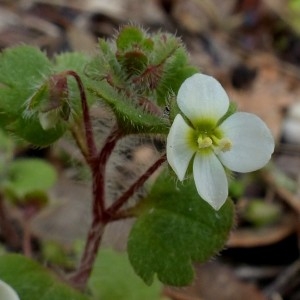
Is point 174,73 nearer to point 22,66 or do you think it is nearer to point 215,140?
point 215,140

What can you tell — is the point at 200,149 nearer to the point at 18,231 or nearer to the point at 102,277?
the point at 102,277

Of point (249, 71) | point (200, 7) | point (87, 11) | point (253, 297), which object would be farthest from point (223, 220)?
point (200, 7)

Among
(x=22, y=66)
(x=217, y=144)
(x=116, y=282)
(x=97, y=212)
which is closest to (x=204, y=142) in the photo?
(x=217, y=144)

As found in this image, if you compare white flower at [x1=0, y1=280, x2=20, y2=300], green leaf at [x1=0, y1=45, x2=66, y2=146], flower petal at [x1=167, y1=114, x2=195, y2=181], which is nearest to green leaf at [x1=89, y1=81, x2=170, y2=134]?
flower petal at [x1=167, y1=114, x2=195, y2=181]

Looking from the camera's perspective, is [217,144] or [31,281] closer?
[217,144]

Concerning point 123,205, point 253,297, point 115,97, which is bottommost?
point 253,297

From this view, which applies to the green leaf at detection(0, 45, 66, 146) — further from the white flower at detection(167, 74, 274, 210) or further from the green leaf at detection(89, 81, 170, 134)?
the white flower at detection(167, 74, 274, 210)

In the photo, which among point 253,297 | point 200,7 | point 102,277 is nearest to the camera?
point 102,277

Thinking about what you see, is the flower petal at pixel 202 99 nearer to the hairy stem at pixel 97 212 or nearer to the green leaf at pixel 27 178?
the hairy stem at pixel 97 212
